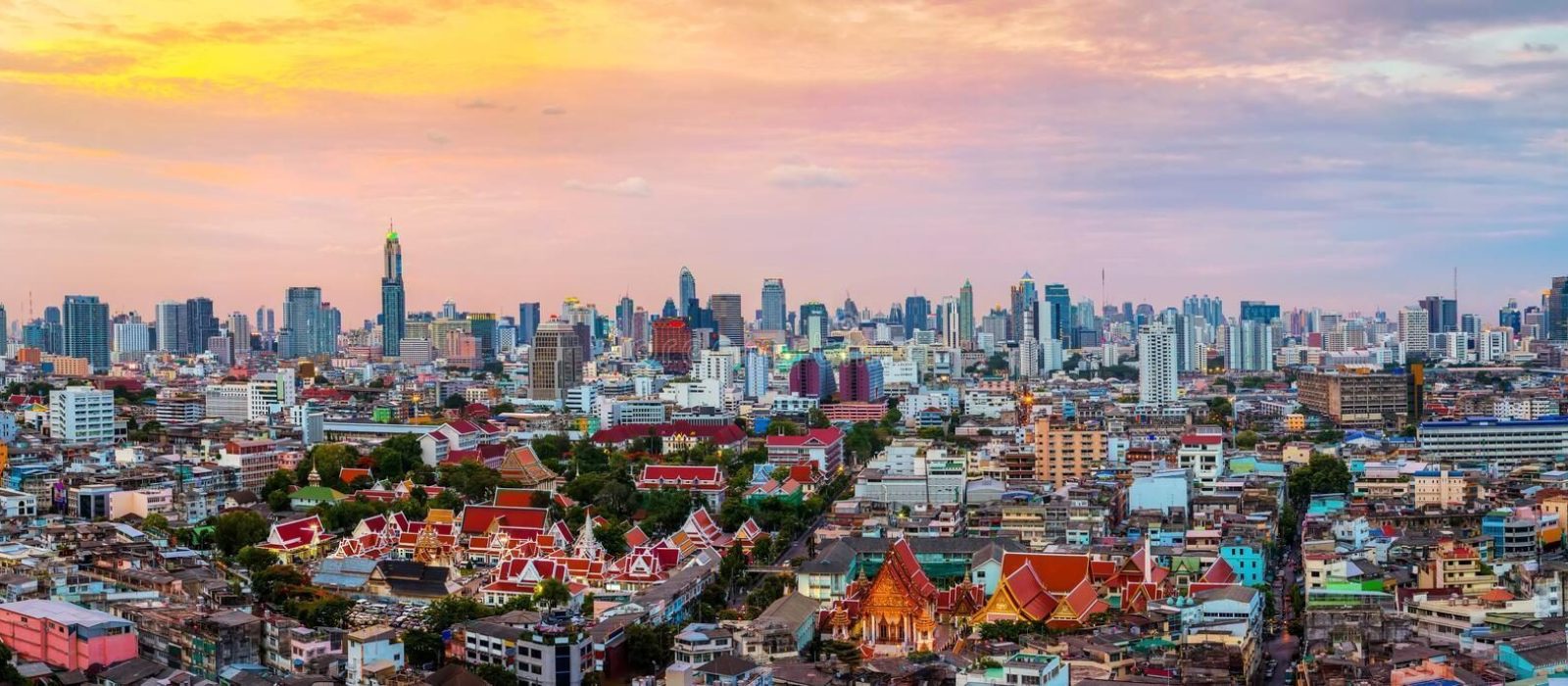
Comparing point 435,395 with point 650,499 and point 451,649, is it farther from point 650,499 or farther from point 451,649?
point 451,649

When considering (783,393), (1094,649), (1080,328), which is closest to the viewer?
(1094,649)

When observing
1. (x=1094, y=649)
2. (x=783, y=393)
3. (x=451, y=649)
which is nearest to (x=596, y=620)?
(x=451, y=649)

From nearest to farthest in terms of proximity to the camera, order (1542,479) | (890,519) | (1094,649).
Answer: (1094,649)
(890,519)
(1542,479)

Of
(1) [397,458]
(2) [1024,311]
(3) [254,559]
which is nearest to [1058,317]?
(2) [1024,311]

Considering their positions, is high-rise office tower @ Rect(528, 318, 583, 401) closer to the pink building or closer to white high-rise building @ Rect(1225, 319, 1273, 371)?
white high-rise building @ Rect(1225, 319, 1273, 371)

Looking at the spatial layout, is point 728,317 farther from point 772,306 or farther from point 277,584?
point 277,584

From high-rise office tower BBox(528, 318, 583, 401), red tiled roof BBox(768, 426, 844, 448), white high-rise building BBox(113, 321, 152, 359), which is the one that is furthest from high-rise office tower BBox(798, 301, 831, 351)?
red tiled roof BBox(768, 426, 844, 448)

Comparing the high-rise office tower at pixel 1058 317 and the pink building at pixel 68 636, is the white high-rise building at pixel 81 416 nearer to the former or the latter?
the pink building at pixel 68 636

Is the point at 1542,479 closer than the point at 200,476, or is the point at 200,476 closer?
the point at 1542,479
